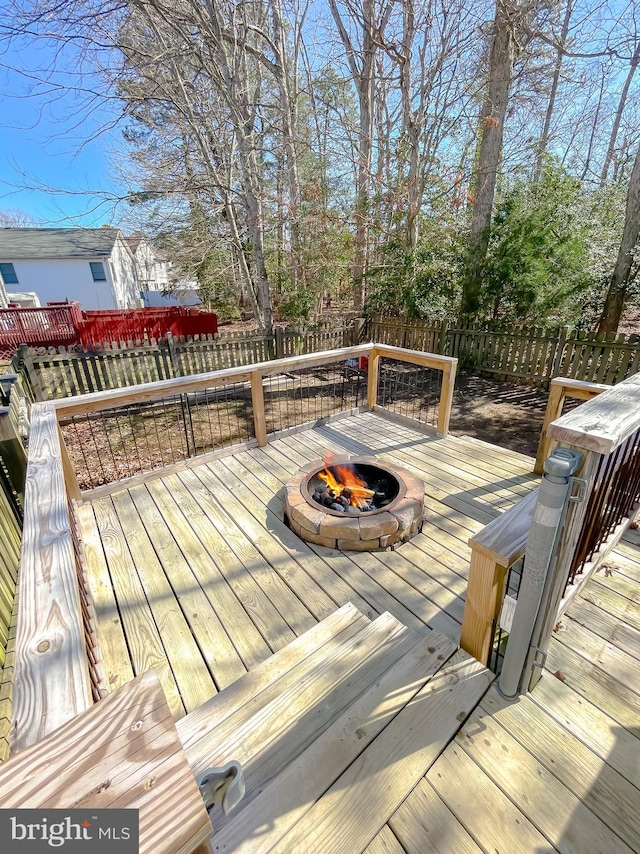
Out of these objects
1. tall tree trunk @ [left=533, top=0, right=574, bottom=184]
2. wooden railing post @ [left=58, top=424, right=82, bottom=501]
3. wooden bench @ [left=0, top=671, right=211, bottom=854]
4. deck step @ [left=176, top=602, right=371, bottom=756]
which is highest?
tall tree trunk @ [left=533, top=0, right=574, bottom=184]

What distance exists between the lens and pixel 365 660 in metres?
1.67

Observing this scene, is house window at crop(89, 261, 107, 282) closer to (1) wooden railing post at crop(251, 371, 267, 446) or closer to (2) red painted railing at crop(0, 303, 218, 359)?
(2) red painted railing at crop(0, 303, 218, 359)

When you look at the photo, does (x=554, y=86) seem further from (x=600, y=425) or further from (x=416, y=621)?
(x=416, y=621)

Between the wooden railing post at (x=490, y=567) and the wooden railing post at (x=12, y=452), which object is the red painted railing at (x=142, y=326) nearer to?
the wooden railing post at (x=12, y=452)

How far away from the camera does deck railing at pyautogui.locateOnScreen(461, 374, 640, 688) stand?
1.12 metres

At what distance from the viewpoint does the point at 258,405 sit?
3.77 metres

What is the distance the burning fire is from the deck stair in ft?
3.51

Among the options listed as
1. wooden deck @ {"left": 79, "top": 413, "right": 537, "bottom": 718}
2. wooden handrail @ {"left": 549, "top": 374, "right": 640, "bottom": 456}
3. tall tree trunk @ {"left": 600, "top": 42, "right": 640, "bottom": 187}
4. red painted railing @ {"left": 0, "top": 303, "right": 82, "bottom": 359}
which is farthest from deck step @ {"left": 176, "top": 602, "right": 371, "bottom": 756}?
tall tree trunk @ {"left": 600, "top": 42, "right": 640, "bottom": 187}

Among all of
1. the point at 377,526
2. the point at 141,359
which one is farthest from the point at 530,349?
the point at 141,359

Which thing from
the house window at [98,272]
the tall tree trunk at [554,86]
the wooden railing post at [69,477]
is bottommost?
the wooden railing post at [69,477]

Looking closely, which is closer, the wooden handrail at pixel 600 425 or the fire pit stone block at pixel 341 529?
the wooden handrail at pixel 600 425

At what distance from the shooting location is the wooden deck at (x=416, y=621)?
1.15m

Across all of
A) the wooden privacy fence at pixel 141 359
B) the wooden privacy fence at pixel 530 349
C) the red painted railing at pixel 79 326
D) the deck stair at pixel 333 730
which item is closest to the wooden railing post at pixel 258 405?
the deck stair at pixel 333 730

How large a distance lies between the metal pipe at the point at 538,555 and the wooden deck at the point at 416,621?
6.0 inches
